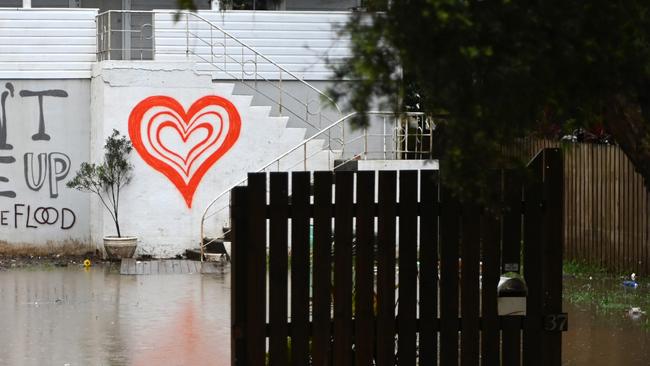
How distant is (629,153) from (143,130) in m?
14.0

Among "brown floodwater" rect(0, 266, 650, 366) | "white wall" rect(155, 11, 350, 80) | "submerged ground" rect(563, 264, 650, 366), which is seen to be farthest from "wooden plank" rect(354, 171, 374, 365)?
"white wall" rect(155, 11, 350, 80)

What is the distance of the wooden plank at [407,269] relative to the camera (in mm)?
7848

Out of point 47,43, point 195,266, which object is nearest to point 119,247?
point 195,266

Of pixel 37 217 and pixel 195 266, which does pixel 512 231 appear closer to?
pixel 195 266

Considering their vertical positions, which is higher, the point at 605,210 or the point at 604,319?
the point at 605,210

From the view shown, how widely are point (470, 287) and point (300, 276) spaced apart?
1149 millimetres

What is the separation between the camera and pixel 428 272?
26.0ft

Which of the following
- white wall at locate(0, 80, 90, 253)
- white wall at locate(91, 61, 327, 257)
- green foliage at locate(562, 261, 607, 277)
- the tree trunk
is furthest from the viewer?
white wall at locate(0, 80, 90, 253)

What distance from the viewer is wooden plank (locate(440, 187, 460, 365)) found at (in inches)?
311

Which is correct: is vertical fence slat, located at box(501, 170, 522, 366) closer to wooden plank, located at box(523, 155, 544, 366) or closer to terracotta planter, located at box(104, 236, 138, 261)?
wooden plank, located at box(523, 155, 544, 366)

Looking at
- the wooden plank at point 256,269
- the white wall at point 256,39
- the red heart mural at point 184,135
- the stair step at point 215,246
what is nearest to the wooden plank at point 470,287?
the wooden plank at point 256,269

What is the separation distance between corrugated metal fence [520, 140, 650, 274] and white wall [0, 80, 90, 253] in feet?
26.4

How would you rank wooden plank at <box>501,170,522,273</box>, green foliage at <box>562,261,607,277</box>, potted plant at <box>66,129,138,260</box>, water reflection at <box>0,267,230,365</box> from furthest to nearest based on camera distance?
potted plant at <box>66,129,138,260</box> → green foliage at <box>562,261,607,277</box> → water reflection at <box>0,267,230,365</box> → wooden plank at <box>501,170,522,273</box>

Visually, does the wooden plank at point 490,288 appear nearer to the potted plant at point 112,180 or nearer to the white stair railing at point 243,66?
the potted plant at point 112,180
